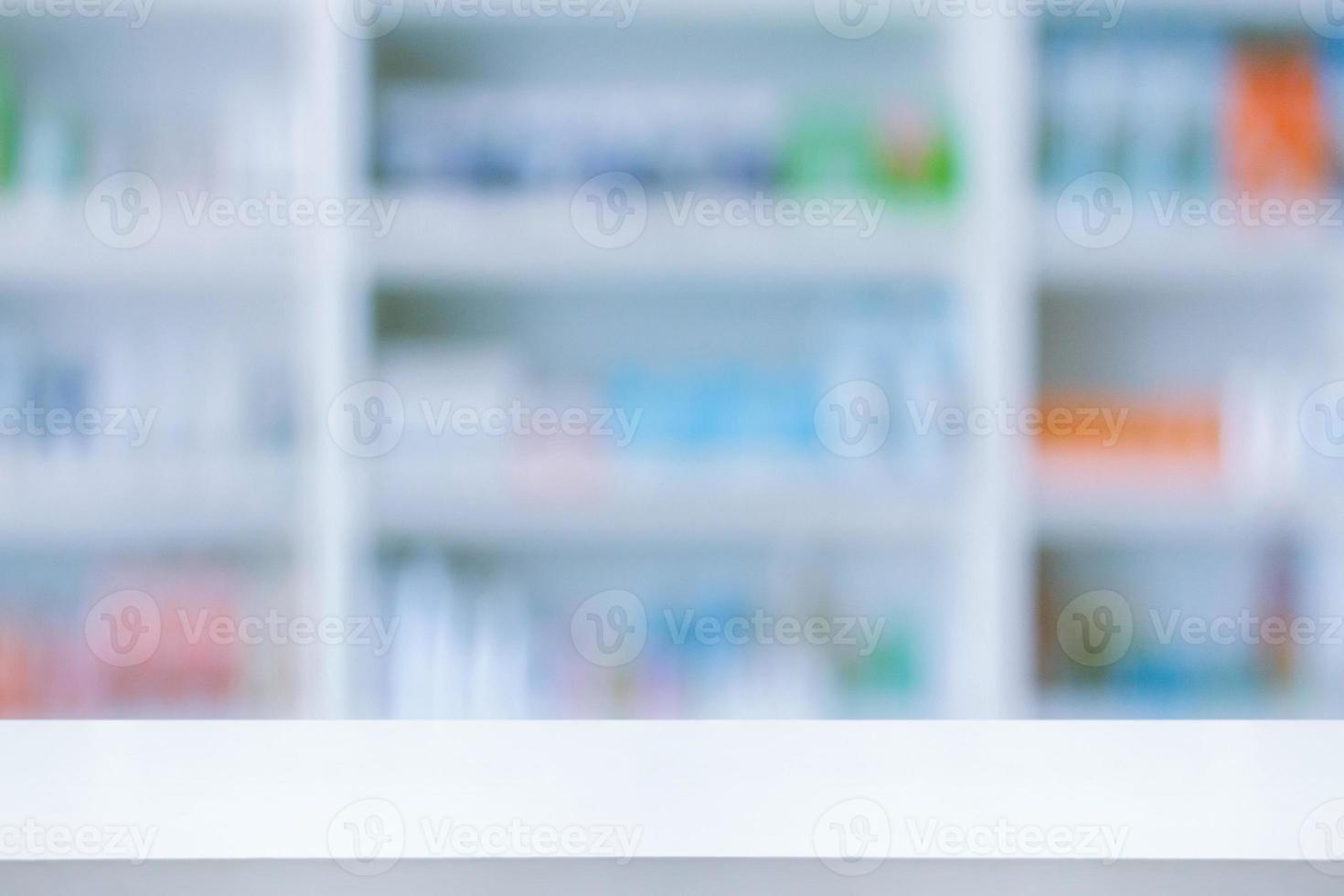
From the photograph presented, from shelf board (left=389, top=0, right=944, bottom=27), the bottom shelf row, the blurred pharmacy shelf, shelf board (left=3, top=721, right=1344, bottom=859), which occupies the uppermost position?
shelf board (left=389, top=0, right=944, bottom=27)

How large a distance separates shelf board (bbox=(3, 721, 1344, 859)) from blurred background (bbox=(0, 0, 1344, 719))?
39.4 inches

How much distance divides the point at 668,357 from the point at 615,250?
0.28 m

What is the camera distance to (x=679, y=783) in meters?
0.49

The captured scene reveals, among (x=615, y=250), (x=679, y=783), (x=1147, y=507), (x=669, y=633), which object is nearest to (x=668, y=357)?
(x=615, y=250)

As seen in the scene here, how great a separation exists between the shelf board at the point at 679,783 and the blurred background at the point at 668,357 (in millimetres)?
1001

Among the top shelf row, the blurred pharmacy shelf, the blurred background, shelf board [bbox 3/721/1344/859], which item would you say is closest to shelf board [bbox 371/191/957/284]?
the blurred background

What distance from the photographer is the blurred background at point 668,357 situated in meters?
1.51

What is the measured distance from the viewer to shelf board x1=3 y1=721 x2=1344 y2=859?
47cm

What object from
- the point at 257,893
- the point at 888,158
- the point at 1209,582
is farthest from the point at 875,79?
the point at 257,893

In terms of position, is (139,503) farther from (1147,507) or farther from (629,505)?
(1147,507)

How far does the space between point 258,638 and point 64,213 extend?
0.64 m

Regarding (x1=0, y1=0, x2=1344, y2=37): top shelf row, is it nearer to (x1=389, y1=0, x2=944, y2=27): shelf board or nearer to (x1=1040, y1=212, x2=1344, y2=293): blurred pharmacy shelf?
(x1=389, y1=0, x2=944, y2=27): shelf board

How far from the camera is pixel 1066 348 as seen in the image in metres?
1.80

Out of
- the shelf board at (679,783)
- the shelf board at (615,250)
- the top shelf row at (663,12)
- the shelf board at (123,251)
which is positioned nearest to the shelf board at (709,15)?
the top shelf row at (663,12)
